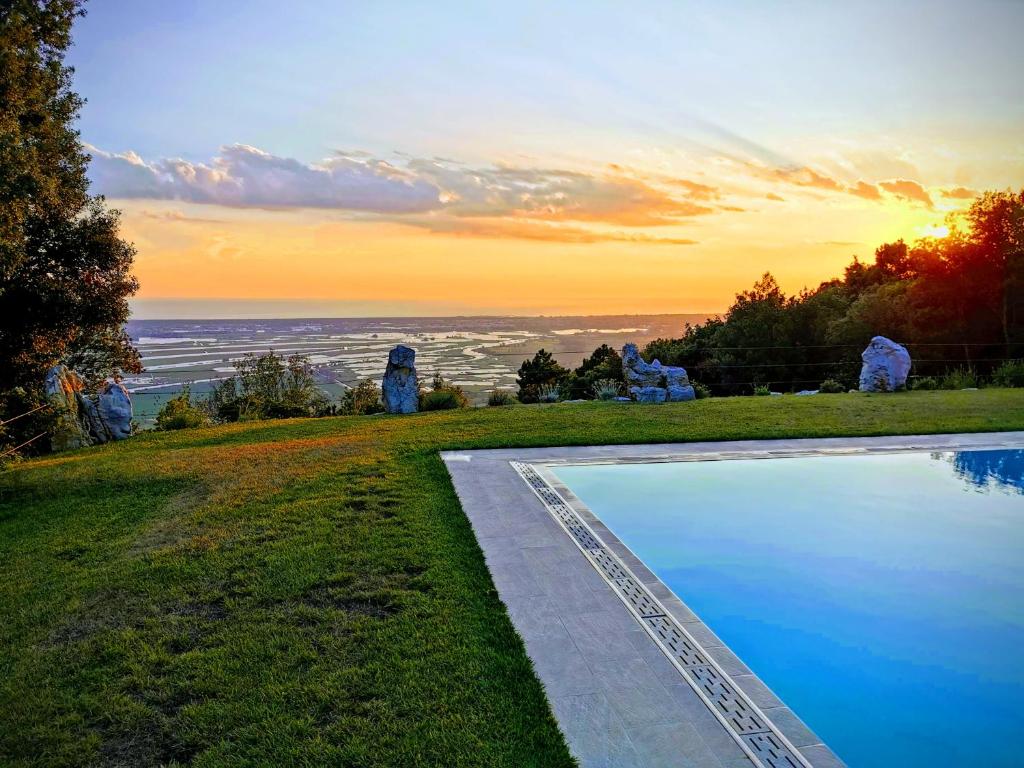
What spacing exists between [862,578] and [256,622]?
397cm

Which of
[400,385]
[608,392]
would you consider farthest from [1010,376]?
[400,385]

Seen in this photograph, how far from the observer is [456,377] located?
86.7 feet

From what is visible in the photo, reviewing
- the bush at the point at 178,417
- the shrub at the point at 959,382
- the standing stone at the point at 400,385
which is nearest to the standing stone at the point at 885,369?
the shrub at the point at 959,382

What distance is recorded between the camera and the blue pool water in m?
2.84

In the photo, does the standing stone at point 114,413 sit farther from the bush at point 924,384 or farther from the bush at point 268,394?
the bush at point 924,384

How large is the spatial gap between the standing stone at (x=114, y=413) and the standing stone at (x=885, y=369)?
A: 13065 mm

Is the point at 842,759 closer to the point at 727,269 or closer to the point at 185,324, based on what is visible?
the point at 727,269

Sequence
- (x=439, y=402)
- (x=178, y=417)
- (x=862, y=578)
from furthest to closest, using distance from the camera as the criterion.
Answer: (x=439, y=402)
(x=178, y=417)
(x=862, y=578)

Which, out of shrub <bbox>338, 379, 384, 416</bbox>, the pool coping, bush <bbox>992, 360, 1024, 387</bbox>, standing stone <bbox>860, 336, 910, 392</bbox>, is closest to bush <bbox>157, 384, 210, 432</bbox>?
shrub <bbox>338, 379, 384, 416</bbox>

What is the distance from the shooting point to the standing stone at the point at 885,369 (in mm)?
11820

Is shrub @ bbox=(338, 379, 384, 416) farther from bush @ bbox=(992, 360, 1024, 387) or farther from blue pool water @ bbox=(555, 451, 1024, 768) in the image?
bush @ bbox=(992, 360, 1024, 387)

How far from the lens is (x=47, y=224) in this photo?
9.02 meters

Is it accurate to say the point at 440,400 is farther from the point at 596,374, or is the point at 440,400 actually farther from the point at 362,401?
the point at 596,374

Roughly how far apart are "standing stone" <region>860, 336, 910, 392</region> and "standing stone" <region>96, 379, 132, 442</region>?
42.9ft
